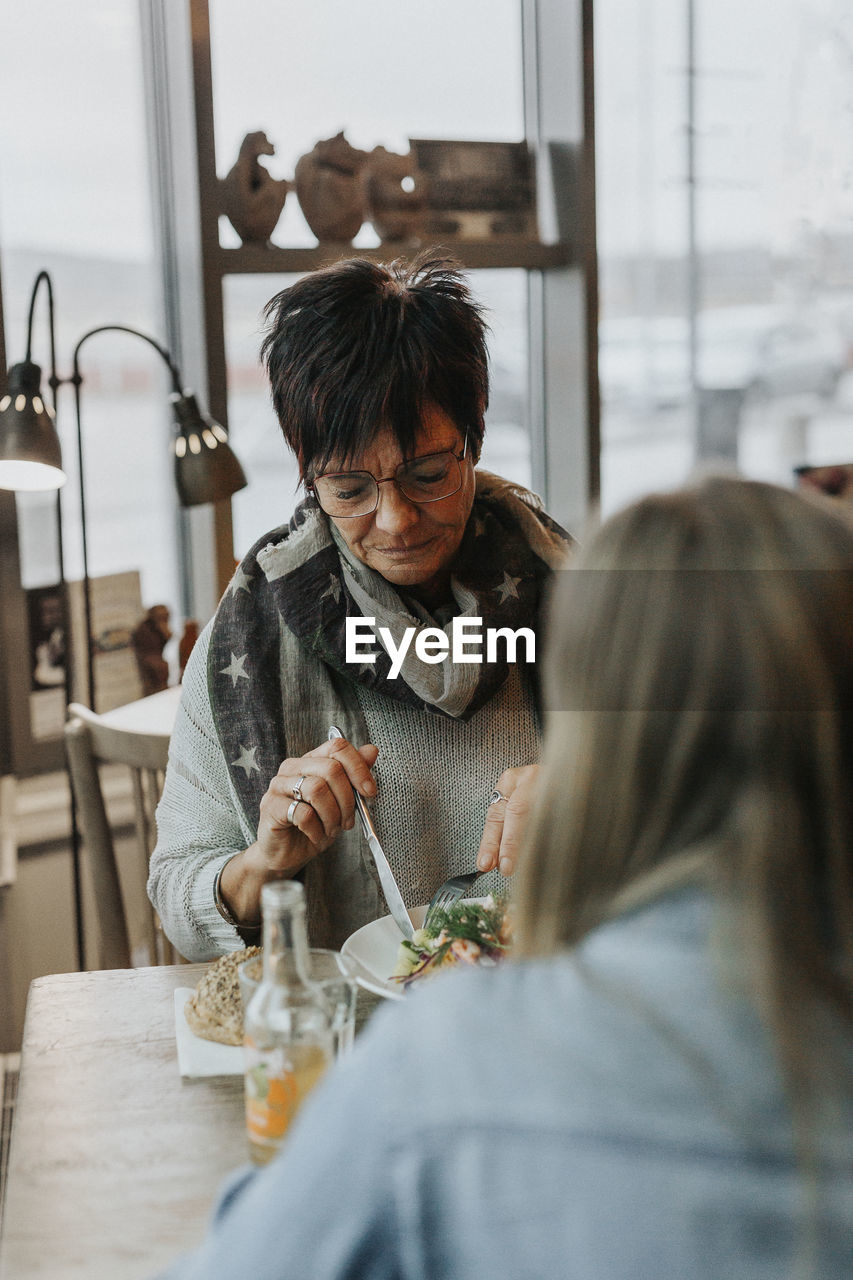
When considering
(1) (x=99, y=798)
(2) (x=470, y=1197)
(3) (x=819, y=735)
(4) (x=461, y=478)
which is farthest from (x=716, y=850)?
(1) (x=99, y=798)

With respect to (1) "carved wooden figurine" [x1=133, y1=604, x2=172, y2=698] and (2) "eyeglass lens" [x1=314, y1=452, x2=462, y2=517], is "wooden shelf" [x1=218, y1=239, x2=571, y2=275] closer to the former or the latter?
(1) "carved wooden figurine" [x1=133, y1=604, x2=172, y2=698]

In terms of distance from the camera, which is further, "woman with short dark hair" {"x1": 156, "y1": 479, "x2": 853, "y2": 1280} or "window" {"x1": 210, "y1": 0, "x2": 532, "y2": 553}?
"window" {"x1": 210, "y1": 0, "x2": 532, "y2": 553}

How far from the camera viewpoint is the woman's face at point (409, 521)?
1.26 meters

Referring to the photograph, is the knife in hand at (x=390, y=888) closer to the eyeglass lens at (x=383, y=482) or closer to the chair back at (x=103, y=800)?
the eyeglass lens at (x=383, y=482)

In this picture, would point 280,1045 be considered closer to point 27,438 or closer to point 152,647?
point 27,438

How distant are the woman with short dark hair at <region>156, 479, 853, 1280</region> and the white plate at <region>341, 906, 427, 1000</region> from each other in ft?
1.34

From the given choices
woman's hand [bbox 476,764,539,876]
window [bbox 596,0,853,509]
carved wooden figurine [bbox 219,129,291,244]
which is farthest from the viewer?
window [bbox 596,0,853,509]

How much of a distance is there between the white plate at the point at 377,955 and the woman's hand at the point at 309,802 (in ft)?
0.33

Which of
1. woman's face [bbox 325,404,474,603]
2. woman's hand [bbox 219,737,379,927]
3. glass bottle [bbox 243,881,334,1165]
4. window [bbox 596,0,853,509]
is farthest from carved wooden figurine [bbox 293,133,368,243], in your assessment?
glass bottle [bbox 243,881,334,1165]

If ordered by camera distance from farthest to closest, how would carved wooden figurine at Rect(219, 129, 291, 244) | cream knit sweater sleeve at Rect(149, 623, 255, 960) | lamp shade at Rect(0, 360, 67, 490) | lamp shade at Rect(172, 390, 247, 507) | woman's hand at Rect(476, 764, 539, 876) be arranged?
carved wooden figurine at Rect(219, 129, 291, 244) → lamp shade at Rect(172, 390, 247, 507) → lamp shade at Rect(0, 360, 67, 490) → cream knit sweater sleeve at Rect(149, 623, 255, 960) → woman's hand at Rect(476, 764, 539, 876)

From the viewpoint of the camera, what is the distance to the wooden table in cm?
75

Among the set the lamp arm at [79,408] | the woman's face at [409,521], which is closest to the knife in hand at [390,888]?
the woman's face at [409,521]

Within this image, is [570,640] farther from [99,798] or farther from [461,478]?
[99,798]

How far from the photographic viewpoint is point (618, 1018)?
0.48 metres
